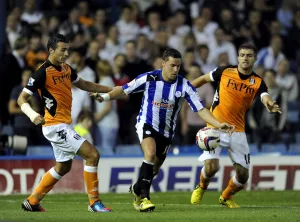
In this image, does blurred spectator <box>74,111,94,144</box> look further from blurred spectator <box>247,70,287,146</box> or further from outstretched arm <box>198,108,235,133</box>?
outstretched arm <box>198,108,235,133</box>

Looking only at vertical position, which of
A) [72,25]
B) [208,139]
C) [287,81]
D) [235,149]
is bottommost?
[235,149]

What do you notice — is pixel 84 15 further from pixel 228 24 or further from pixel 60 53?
pixel 60 53

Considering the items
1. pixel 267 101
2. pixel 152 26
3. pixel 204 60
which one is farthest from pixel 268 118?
pixel 267 101

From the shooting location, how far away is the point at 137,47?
68.8ft

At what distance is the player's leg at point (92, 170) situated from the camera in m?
12.5

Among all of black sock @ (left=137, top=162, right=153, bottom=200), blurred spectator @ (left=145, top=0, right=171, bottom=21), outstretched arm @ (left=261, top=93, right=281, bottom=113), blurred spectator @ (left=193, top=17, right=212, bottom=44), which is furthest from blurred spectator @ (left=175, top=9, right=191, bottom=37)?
black sock @ (left=137, top=162, right=153, bottom=200)

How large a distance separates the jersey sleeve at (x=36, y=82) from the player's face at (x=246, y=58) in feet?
9.65

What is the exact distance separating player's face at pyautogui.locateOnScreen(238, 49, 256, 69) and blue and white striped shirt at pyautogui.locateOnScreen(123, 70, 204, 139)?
3.74 ft

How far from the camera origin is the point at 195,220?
11492 mm

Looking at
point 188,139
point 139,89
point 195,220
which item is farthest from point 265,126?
point 195,220

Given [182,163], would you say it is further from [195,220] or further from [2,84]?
[195,220]

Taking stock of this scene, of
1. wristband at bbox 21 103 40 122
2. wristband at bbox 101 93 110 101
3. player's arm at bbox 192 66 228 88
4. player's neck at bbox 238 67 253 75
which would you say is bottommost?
wristband at bbox 21 103 40 122

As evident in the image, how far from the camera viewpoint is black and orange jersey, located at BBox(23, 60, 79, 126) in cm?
1252

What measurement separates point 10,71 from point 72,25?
2.62 meters
